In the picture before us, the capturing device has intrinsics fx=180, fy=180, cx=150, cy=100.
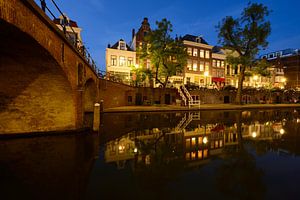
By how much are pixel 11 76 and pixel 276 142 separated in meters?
14.0

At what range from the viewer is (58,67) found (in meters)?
8.65

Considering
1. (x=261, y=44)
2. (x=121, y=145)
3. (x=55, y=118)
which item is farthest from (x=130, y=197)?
(x=261, y=44)

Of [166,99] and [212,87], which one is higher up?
[212,87]

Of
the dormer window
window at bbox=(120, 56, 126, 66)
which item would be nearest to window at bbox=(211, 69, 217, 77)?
window at bbox=(120, 56, 126, 66)

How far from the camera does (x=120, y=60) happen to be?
37.4 metres

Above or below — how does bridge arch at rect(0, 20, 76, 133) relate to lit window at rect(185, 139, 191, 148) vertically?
above

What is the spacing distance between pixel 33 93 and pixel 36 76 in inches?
47.8

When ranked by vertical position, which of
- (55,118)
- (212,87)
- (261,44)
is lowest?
(55,118)

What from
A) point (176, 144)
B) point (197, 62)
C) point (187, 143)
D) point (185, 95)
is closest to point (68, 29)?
point (185, 95)

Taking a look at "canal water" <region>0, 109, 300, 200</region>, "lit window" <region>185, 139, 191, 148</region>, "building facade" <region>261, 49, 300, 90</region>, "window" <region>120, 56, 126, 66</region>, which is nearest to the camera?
"canal water" <region>0, 109, 300, 200</region>

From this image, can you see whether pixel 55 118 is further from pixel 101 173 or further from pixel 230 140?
pixel 230 140

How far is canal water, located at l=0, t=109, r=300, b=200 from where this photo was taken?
4.84 m

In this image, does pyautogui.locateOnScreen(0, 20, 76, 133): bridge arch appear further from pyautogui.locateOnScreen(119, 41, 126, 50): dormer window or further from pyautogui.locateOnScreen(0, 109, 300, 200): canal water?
pyautogui.locateOnScreen(119, 41, 126, 50): dormer window

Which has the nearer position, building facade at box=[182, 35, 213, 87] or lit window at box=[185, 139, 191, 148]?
lit window at box=[185, 139, 191, 148]
